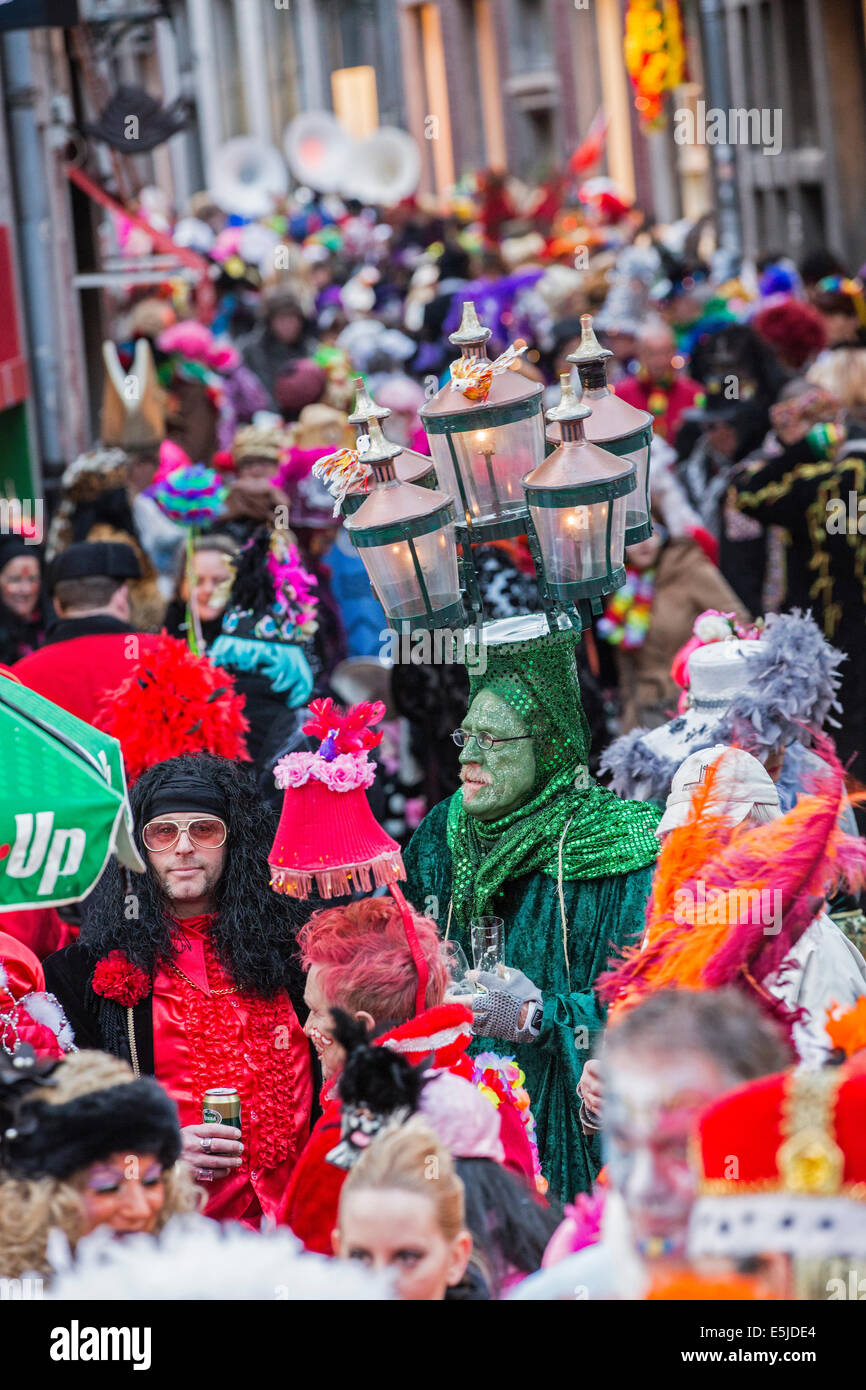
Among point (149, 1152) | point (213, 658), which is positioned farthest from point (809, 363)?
point (149, 1152)

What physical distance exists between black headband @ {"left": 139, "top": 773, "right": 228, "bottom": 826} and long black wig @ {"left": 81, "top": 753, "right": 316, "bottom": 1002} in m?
0.01

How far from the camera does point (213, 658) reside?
21.1ft

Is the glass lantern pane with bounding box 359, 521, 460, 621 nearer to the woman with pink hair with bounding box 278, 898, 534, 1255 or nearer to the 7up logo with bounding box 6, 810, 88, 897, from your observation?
the woman with pink hair with bounding box 278, 898, 534, 1255

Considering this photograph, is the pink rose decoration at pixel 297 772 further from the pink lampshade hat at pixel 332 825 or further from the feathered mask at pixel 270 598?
the feathered mask at pixel 270 598

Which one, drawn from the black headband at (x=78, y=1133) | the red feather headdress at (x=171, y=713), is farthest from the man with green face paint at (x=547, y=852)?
A: the black headband at (x=78, y=1133)

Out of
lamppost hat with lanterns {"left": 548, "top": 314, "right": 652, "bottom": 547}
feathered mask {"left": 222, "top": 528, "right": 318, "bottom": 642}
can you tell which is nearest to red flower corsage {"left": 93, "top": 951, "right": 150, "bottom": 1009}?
lamppost hat with lanterns {"left": 548, "top": 314, "right": 652, "bottom": 547}

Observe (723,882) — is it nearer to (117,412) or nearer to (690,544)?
(690,544)

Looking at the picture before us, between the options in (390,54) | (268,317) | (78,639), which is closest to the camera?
(78,639)

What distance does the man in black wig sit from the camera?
4234 mm

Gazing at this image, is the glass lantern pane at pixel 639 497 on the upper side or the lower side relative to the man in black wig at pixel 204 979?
upper

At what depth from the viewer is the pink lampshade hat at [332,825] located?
4320 millimetres

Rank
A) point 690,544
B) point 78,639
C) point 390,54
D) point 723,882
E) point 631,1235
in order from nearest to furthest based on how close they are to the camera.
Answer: point 631,1235 → point 723,882 → point 78,639 → point 690,544 → point 390,54

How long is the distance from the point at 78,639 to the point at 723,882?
343cm

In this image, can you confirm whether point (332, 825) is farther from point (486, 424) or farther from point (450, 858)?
point (486, 424)
